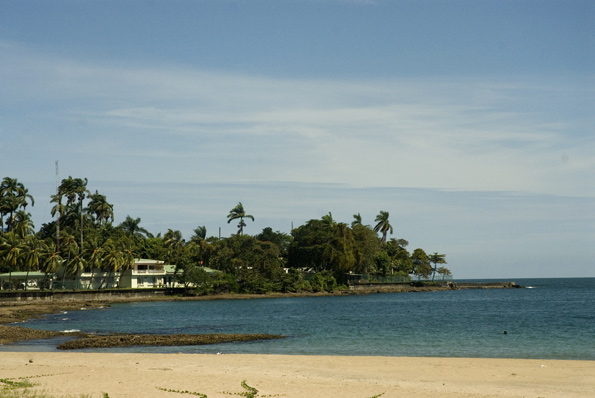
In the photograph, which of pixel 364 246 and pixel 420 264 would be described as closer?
pixel 364 246

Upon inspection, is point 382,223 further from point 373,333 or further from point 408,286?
point 373,333

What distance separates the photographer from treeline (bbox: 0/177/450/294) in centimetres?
10562

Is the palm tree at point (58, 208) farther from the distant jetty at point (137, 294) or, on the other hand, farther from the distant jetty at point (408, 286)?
the distant jetty at point (408, 286)

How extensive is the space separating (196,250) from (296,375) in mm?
112234

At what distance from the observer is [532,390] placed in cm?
2270

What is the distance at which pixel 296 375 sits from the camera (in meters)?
26.2

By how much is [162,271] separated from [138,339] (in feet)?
258

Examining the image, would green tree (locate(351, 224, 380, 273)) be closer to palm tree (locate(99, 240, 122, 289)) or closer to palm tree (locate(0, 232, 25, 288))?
palm tree (locate(99, 240, 122, 289))

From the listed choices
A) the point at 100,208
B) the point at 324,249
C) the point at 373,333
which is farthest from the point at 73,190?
the point at 373,333

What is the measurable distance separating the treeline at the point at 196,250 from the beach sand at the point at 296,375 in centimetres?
7186

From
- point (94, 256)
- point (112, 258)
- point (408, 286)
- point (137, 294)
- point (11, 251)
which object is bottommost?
point (408, 286)

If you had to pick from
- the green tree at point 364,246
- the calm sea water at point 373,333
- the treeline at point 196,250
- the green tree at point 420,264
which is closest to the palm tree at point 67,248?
the treeline at point 196,250

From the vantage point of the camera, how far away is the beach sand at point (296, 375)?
871 inches

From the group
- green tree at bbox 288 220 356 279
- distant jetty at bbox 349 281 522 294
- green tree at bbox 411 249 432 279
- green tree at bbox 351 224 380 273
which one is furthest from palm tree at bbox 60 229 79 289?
green tree at bbox 411 249 432 279
